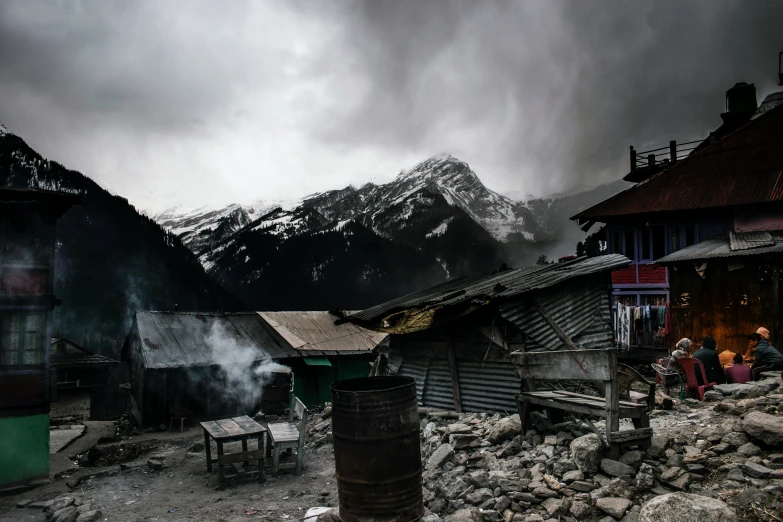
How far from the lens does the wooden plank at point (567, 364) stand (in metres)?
5.85

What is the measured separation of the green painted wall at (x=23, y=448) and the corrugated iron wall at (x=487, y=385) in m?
8.96

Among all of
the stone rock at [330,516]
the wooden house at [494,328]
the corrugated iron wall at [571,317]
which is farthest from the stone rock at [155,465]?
the corrugated iron wall at [571,317]

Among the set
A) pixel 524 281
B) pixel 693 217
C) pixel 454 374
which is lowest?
pixel 454 374

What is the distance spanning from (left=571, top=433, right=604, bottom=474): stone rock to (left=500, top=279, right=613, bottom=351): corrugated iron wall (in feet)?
13.3

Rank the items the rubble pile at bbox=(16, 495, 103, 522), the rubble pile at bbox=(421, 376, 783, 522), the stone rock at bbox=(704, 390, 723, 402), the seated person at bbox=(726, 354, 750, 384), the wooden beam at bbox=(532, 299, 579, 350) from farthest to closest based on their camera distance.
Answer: the wooden beam at bbox=(532, 299, 579, 350) < the seated person at bbox=(726, 354, 750, 384) < the stone rock at bbox=(704, 390, 723, 402) < the rubble pile at bbox=(16, 495, 103, 522) < the rubble pile at bbox=(421, 376, 783, 522)

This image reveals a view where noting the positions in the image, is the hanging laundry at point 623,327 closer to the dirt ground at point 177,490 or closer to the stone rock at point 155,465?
the dirt ground at point 177,490

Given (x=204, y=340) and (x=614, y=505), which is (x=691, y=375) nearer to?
(x=614, y=505)

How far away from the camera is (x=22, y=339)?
34.0ft

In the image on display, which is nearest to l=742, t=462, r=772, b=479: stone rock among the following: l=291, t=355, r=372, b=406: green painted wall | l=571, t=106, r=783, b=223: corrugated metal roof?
l=291, t=355, r=372, b=406: green painted wall

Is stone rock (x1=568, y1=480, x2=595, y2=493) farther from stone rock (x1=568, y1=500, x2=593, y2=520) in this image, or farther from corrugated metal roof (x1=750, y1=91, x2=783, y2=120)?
corrugated metal roof (x1=750, y1=91, x2=783, y2=120)

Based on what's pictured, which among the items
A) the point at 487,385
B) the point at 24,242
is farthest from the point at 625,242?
the point at 24,242

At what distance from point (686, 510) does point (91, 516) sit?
815 centimetres

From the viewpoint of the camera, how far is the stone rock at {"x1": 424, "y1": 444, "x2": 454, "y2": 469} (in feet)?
24.3

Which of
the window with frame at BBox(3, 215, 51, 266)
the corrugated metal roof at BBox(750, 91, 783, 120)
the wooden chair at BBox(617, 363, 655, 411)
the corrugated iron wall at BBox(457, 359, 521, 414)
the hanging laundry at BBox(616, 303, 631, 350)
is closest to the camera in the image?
the wooden chair at BBox(617, 363, 655, 411)
